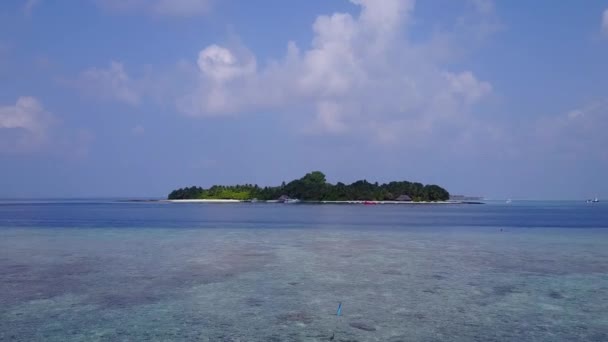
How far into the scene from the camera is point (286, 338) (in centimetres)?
1000

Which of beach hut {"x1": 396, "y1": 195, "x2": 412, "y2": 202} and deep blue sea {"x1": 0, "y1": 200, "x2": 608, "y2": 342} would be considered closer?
deep blue sea {"x1": 0, "y1": 200, "x2": 608, "y2": 342}

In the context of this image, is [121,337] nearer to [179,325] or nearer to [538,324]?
[179,325]

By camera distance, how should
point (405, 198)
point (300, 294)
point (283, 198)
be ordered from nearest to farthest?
point (300, 294) < point (405, 198) < point (283, 198)

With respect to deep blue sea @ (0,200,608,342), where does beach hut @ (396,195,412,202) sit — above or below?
above

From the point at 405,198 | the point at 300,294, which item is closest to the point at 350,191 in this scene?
the point at 405,198

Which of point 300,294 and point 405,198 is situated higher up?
point 405,198

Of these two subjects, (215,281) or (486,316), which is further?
(215,281)

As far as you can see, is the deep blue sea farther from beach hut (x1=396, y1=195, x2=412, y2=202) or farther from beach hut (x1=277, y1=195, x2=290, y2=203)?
beach hut (x1=277, y1=195, x2=290, y2=203)

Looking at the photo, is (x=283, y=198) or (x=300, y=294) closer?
(x=300, y=294)

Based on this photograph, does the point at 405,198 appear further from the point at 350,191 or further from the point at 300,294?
the point at 300,294

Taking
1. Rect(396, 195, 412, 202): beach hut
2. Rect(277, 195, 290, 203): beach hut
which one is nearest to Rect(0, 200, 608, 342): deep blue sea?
Rect(396, 195, 412, 202): beach hut

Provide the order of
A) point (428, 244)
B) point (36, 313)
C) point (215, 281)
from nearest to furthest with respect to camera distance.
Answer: point (36, 313) → point (215, 281) → point (428, 244)

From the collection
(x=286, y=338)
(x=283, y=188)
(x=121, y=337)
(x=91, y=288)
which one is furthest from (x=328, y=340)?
(x=283, y=188)

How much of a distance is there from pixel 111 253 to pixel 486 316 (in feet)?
58.4
